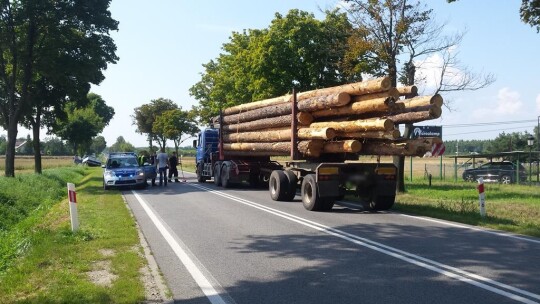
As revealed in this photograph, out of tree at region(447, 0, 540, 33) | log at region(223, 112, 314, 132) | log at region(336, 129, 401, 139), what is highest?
tree at region(447, 0, 540, 33)

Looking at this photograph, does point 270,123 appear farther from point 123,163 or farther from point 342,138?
point 123,163

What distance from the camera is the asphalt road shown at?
19.4ft

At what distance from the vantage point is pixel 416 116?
504 inches

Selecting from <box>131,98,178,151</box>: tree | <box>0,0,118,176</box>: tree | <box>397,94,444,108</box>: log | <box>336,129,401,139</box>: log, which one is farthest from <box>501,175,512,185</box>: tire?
<box>131,98,178,151</box>: tree

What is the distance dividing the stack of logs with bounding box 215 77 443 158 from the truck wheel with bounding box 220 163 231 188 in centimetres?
470

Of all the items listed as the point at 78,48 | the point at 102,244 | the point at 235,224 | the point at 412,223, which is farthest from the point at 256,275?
the point at 78,48

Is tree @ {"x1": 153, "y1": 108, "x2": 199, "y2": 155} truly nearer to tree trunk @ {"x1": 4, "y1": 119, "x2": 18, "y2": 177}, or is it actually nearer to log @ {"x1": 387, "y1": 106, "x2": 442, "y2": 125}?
tree trunk @ {"x1": 4, "y1": 119, "x2": 18, "y2": 177}

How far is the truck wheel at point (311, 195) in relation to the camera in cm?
1377

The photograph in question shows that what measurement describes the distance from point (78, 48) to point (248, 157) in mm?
11597

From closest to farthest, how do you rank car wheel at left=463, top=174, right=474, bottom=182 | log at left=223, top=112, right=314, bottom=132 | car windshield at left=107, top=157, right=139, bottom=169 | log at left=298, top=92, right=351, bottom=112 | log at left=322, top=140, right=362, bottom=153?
log at left=322, top=140, right=362, bottom=153
log at left=298, top=92, right=351, bottom=112
log at left=223, top=112, right=314, bottom=132
car windshield at left=107, top=157, right=139, bottom=169
car wheel at left=463, top=174, right=474, bottom=182

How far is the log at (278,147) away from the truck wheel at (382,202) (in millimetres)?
2311

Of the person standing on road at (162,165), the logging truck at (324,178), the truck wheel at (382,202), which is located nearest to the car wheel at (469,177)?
the logging truck at (324,178)

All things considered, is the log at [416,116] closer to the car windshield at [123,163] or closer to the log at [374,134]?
the log at [374,134]

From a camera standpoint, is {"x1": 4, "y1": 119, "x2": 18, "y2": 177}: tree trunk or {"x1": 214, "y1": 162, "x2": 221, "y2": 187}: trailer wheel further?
{"x1": 4, "y1": 119, "x2": 18, "y2": 177}: tree trunk
